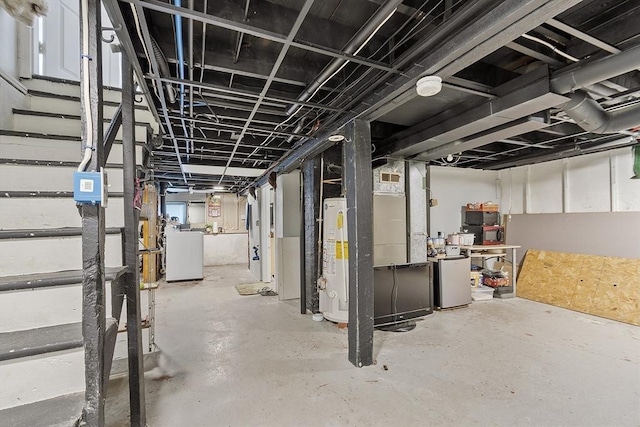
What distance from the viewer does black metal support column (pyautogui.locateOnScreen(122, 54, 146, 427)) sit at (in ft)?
5.63

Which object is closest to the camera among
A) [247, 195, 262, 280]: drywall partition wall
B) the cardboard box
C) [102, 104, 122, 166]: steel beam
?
[102, 104, 122, 166]: steel beam

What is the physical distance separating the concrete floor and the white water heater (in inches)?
10.1

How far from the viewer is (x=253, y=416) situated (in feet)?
6.40

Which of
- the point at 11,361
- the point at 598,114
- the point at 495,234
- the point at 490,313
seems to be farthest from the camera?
the point at 495,234

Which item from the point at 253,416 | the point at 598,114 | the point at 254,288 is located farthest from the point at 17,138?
the point at 598,114

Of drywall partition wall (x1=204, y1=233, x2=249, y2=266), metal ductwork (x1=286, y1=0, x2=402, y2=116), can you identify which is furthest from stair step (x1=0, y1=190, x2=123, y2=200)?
drywall partition wall (x1=204, y1=233, x2=249, y2=266)

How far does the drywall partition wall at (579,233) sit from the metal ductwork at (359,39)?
507 cm

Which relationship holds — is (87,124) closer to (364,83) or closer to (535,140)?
(364,83)

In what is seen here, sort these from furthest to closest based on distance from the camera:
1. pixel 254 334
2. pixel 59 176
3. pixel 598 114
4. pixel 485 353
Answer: pixel 254 334, pixel 485 353, pixel 598 114, pixel 59 176

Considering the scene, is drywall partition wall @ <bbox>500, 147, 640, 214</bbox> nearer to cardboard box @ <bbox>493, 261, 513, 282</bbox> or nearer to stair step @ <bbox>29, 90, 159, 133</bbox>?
Result: cardboard box @ <bbox>493, 261, 513, 282</bbox>

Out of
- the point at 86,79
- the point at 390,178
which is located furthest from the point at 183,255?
the point at 86,79

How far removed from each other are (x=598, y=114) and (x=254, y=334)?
4.22 metres

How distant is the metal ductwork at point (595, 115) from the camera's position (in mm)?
2418

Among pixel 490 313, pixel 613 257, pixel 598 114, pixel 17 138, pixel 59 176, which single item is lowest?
pixel 490 313
